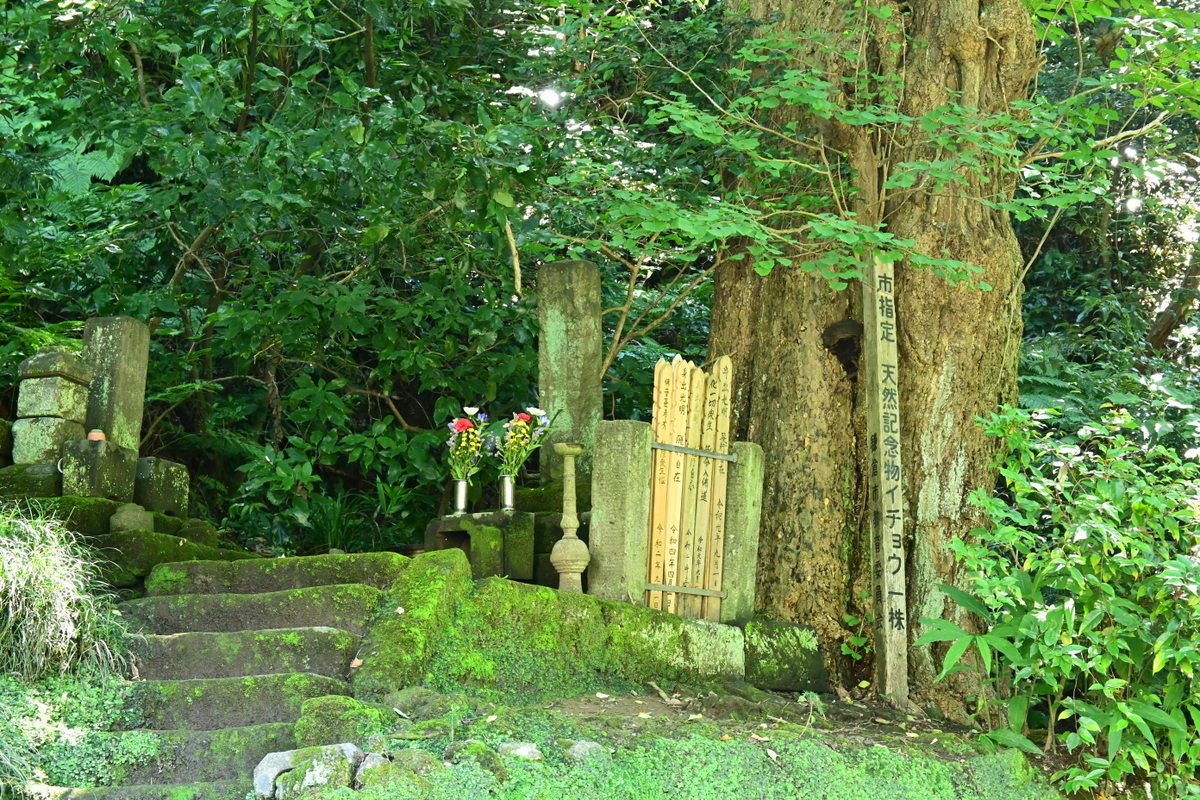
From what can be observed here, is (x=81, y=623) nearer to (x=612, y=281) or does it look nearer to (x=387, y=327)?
(x=387, y=327)

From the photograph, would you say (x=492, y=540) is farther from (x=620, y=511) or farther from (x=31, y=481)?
(x=31, y=481)

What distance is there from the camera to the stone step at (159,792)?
402 centimetres

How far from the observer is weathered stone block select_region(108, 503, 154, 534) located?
Result: 6.54 meters

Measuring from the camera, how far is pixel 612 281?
9703 mm

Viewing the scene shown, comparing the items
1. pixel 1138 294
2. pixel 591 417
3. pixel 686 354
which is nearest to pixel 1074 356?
pixel 1138 294

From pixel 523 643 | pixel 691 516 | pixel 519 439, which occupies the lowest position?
pixel 523 643

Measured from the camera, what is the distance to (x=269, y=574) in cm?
576

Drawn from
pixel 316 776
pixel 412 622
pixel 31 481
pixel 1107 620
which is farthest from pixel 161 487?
pixel 1107 620

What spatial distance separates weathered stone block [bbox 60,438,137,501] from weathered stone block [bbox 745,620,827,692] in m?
3.62

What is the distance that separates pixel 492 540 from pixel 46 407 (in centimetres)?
275

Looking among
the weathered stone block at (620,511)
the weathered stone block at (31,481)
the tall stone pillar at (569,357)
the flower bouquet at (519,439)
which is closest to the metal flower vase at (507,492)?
the flower bouquet at (519,439)

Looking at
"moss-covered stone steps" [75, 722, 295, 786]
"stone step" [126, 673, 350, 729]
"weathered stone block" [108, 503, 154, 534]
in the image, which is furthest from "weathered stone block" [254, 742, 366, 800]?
"weathered stone block" [108, 503, 154, 534]

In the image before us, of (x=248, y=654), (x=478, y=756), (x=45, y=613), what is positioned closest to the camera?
(x=478, y=756)

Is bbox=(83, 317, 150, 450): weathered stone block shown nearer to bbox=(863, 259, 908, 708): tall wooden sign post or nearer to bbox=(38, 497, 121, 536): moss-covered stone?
bbox=(38, 497, 121, 536): moss-covered stone
